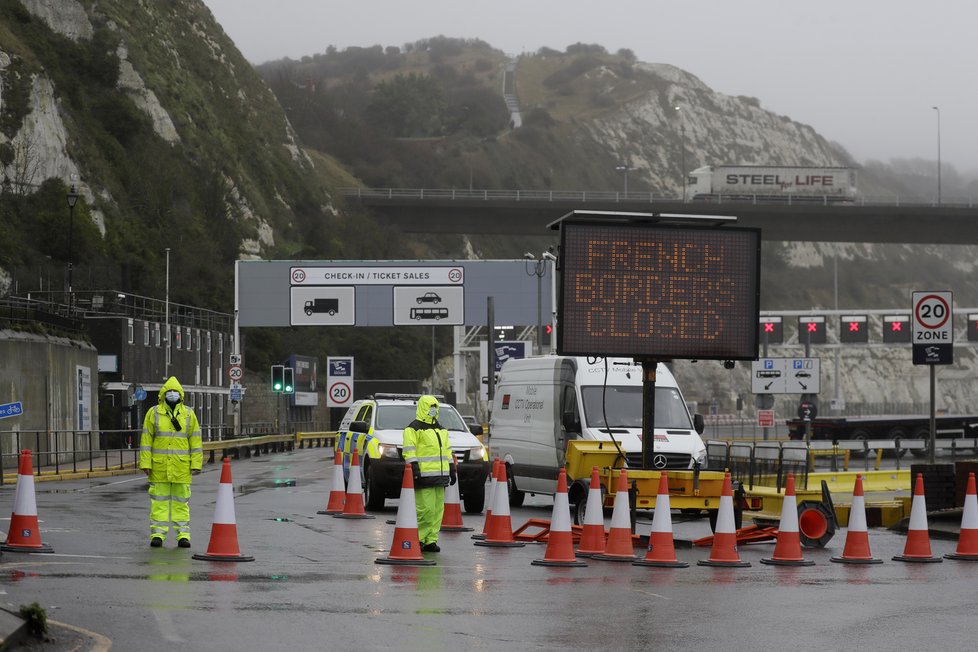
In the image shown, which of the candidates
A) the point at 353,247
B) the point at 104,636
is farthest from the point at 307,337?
the point at 104,636

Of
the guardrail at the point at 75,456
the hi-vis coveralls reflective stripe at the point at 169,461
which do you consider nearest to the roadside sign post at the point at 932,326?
the hi-vis coveralls reflective stripe at the point at 169,461

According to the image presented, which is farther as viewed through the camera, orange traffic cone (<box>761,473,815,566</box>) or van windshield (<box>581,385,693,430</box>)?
van windshield (<box>581,385,693,430</box>)

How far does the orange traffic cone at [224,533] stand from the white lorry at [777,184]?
9493cm

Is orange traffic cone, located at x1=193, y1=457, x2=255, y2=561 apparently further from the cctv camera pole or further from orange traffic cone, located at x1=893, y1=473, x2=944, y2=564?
orange traffic cone, located at x1=893, y1=473, x2=944, y2=564

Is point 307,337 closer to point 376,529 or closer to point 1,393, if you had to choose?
point 1,393

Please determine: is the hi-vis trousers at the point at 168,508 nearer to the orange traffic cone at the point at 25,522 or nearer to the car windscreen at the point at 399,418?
the orange traffic cone at the point at 25,522

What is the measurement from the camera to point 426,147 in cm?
18875

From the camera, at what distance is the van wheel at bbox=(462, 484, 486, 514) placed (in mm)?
24031

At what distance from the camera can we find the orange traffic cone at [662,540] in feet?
50.0

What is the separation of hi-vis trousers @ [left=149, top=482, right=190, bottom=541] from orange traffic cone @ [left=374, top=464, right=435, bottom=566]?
8.47 feet

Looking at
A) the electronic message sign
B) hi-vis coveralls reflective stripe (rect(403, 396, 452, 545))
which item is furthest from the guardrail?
hi-vis coveralls reflective stripe (rect(403, 396, 452, 545))

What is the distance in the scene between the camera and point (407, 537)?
15102 millimetres

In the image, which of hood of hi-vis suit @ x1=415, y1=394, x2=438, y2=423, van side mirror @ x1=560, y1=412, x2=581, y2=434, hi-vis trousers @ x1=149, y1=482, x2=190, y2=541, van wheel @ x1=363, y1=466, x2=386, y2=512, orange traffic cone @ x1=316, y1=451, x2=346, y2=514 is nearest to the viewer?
hi-vis trousers @ x1=149, y1=482, x2=190, y2=541

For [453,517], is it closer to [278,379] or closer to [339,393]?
[339,393]
